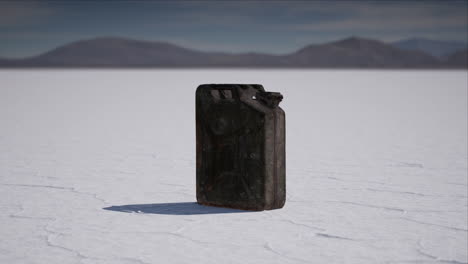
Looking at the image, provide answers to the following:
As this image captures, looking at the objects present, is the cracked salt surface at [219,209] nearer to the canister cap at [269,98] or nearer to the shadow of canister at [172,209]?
the shadow of canister at [172,209]

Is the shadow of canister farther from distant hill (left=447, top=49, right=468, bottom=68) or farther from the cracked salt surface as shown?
distant hill (left=447, top=49, right=468, bottom=68)

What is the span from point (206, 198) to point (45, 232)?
3.26 feet

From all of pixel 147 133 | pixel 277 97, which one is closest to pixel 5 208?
pixel 277 97

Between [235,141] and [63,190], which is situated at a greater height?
[235,141]

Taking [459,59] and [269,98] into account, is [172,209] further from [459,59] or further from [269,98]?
[459,59]

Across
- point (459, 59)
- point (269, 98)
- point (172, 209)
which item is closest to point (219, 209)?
point (172, 209)

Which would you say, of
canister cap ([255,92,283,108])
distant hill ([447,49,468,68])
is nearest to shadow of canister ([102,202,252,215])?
canister cap ([255,92,283,108])

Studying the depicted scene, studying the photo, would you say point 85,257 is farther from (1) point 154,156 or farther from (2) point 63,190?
(1) point 154,156

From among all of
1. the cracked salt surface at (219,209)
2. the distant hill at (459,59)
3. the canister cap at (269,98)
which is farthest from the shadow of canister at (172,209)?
the distant hill at (459,59)

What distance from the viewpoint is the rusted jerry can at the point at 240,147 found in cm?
367

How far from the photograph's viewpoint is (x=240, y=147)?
374cm

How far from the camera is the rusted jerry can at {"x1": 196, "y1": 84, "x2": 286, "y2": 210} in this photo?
367cm

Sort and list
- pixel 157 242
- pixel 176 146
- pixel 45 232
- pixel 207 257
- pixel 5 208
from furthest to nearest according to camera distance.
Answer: pixel 176 146
pixel 5 208
pixel 45 232
pixel 157 242
pixel 207 257

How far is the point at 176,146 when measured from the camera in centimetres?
705
